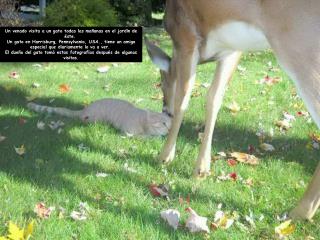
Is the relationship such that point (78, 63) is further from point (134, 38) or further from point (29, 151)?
point (29, 151)

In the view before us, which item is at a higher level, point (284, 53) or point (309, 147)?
point (284, 53)

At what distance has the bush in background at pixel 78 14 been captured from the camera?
898 cm

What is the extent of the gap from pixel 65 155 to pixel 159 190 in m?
0.94

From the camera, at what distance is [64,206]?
3.12 m

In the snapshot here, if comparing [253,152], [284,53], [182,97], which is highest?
[284,53]

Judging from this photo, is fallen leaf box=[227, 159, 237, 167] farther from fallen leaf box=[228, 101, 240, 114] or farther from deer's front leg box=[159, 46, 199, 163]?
fallen leaf box=[228, 101, 240, 114]

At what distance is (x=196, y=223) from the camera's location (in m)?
2.90

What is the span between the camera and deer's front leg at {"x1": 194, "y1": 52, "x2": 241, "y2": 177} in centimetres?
383

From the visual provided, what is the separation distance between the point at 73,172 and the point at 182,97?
3.27ft

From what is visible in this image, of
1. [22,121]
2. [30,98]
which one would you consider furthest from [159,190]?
[30,98]

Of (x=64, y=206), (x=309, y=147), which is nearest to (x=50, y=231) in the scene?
(x=64, y=206)

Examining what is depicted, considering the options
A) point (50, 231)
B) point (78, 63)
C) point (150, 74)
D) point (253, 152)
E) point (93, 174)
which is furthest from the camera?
point (78, 63)

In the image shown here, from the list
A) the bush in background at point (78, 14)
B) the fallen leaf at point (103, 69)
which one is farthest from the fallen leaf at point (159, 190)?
the bush in background at point (78, 14)

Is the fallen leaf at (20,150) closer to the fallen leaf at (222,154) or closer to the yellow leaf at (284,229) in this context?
the fallen leaf at (222,154)
